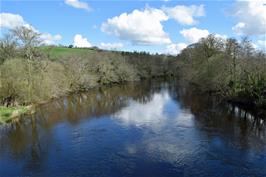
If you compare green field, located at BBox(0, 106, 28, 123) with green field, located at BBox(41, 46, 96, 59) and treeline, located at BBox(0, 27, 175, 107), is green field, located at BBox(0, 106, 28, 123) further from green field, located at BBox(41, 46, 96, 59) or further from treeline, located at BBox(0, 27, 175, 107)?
green field, located at BBox(41, 46, 96, 59)

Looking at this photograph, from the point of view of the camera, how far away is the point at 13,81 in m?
31.3

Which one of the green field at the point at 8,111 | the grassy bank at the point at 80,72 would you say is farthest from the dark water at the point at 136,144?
the grassy bank at the point at 80,72

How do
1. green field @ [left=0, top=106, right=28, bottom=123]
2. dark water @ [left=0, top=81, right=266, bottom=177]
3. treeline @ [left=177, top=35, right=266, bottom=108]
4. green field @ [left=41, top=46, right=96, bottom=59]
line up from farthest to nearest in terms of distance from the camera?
green field @ [left=41, top=46, right=96, bottom=59]
treeline @ [left=177, top=35, right=266, bottom=108]
green field @ [left=0, top=106, right=28, bottom=123]
dark water @ [left=0, top=81, right=266, bottom=177]

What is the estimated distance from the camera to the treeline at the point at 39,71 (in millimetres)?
32031

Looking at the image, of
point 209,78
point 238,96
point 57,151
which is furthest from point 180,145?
point 209,78

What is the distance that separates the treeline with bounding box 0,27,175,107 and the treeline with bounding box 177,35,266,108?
2198 centimetres

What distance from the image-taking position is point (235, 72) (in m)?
37.4

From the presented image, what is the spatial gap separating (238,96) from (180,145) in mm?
17133

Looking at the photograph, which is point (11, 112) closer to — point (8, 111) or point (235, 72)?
point (8, 111)

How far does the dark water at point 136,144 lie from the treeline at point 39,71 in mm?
3656

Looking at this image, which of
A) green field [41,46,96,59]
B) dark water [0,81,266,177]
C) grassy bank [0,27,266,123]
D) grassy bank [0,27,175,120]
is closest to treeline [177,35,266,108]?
grassy bank [0,27,266,123]

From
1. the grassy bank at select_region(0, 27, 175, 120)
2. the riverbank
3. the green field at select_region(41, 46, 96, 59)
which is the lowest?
the riverbank

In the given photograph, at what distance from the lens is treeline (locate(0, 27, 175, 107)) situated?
1261 inches

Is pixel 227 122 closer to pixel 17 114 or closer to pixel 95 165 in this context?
pixel 95 165
